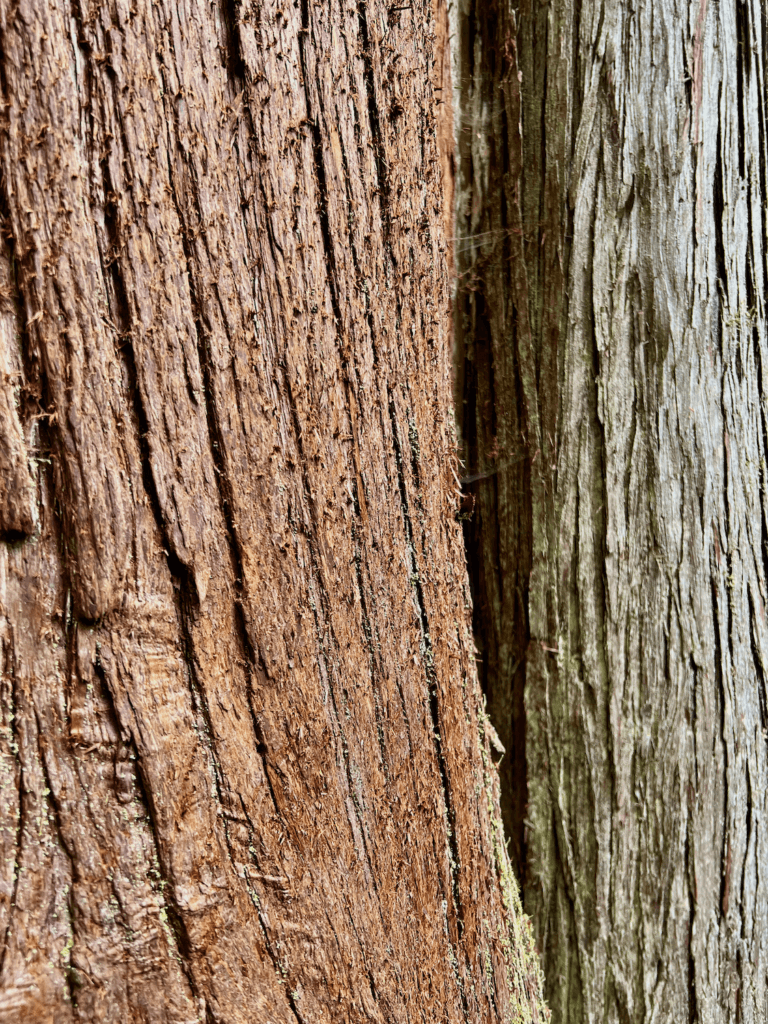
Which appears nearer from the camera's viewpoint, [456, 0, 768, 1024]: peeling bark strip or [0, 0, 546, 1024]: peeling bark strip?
[0, 0, 546, 1024]: peeling bark strip

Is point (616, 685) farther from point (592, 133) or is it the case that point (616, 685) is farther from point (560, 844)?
point (592, 133)

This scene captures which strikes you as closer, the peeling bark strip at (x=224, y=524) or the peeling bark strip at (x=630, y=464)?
the peeling bark strip at (x=224, y=524)

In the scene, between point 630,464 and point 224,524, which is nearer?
point 224,524
